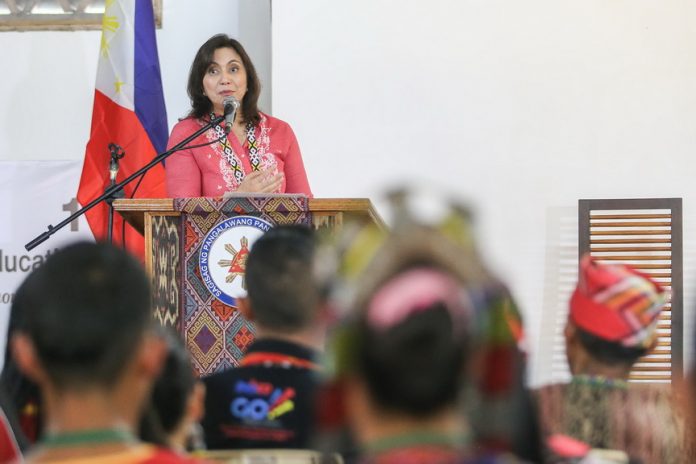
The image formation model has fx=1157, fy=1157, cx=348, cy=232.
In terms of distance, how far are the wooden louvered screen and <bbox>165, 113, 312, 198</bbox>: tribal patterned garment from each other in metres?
1.69

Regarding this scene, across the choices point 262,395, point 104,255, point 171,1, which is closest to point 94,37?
point 171,1

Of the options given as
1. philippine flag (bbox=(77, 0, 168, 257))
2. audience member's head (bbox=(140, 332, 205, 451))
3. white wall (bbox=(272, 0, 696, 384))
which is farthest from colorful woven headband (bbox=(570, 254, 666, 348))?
philippine flag (bbox=(77, 0, 168, 257))

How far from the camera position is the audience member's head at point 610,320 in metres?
1.96

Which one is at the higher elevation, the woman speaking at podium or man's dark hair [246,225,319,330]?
the woman speaking at podium

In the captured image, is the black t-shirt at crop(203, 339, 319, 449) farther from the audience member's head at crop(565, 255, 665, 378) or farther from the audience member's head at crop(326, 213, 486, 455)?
the audience member's head at crop(326, 213, 486, 455)

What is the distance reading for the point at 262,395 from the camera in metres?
1.96

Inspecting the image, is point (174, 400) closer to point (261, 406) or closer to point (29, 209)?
point (261, 406)

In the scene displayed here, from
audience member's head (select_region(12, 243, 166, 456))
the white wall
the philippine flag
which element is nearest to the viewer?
audience member's head (select_region(12, 243, 166, 456))

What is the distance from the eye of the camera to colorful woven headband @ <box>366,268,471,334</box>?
3.75 feet

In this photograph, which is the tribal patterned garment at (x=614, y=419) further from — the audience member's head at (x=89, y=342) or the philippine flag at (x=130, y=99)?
the philippine flag at (x=130, y=99)

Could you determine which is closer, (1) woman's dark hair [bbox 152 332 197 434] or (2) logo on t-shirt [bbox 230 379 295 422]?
(1) woman's dark hair [bbox 152 332 197 434]

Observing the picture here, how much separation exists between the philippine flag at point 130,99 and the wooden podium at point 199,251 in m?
2.38

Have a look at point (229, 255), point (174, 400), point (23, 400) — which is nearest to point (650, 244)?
point (229, 255)

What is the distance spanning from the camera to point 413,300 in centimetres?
114
